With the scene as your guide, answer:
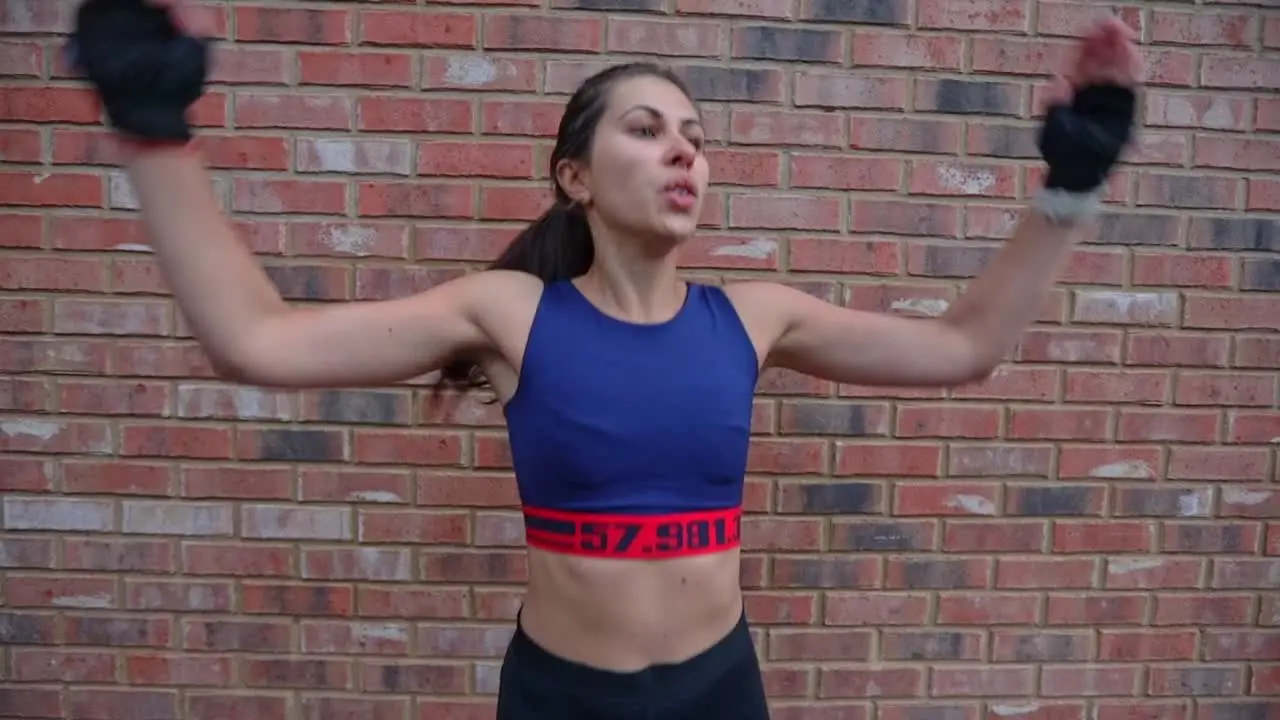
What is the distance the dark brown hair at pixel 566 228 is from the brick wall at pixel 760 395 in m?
0.41

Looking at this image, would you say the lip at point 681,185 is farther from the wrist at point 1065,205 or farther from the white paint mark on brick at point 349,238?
the white paint mark on brick at point 349,238

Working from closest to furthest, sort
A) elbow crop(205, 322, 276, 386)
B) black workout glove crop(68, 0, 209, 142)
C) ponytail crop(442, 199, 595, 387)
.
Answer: black workout glove crop(68, 0, 209, 142)
elbow crop(205, 322, 276, 386)
ponytail crop(442, 199, 595, 387)

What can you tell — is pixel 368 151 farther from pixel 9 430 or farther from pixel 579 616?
pixel 579 616

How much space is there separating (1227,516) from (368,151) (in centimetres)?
209

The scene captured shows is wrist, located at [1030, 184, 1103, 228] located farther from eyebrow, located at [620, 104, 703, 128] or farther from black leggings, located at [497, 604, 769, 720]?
black leggings, located at [497, 604, 769, 720]

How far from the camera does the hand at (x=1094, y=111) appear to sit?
1287mm

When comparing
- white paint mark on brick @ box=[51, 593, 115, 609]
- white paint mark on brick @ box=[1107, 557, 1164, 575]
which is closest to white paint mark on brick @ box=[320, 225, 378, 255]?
white paint mark on brick @ box=[51, 593, 115, 609]

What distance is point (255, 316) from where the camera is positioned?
1.16m

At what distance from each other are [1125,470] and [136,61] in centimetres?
208

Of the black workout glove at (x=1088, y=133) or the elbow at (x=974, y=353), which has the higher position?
the black workout glove at (x=1088, y=133)

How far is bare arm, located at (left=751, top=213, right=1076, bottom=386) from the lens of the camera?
1434 mm

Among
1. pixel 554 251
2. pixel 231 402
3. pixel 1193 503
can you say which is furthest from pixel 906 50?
pixel 231 402

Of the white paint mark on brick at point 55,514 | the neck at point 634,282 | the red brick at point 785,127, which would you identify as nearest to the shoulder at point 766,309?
the neck at point 634,282

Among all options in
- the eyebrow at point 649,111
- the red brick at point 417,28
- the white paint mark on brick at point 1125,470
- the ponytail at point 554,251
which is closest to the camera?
the eyebrow at point 649,111
